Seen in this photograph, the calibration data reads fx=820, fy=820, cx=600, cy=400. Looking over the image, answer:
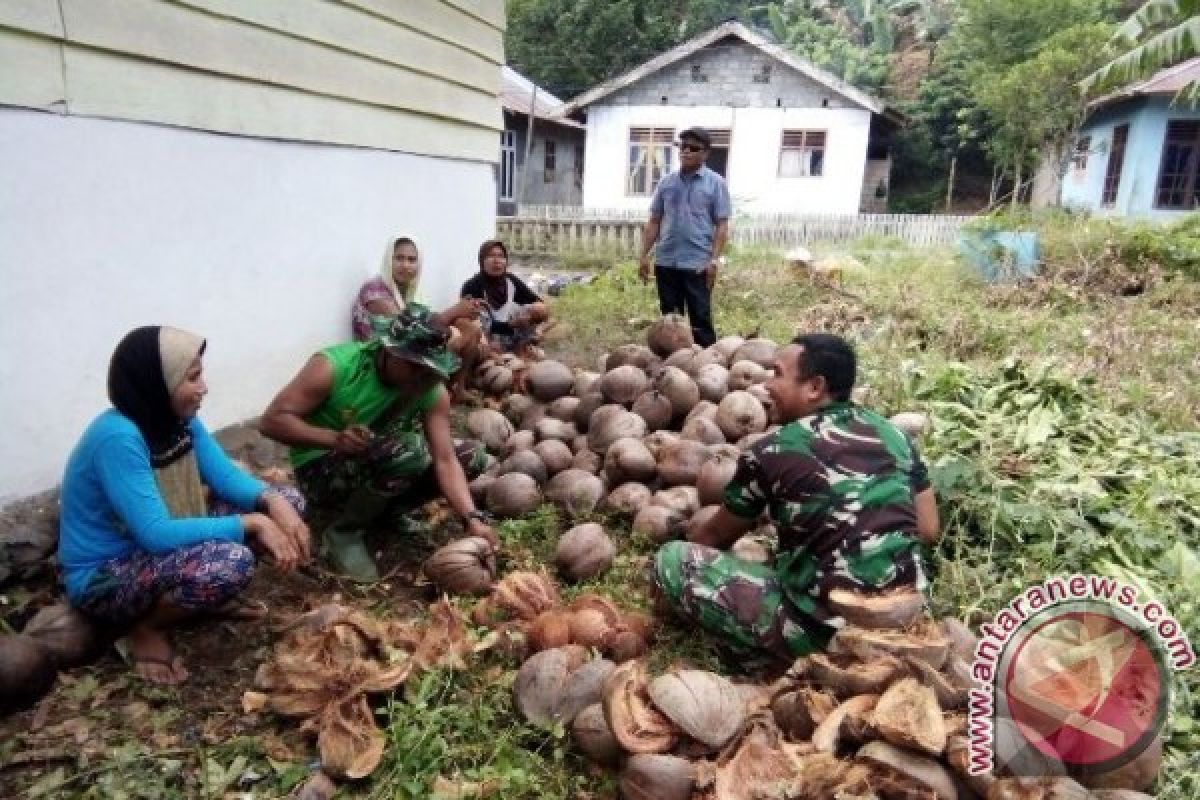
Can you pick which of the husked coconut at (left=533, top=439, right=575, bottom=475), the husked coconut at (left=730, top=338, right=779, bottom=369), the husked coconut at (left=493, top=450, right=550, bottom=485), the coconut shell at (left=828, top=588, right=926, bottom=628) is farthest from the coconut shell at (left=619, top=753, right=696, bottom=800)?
the husked coconut at (left=730, top=338, right=779, bottom=369)

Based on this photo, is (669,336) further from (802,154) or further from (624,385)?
(802,154)

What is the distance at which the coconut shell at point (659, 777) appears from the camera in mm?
2297

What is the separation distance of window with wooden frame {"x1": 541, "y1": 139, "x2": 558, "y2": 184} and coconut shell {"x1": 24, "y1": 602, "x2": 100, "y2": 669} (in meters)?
23.9

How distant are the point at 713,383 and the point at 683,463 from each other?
96 cm

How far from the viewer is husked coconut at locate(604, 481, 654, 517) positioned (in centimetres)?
430

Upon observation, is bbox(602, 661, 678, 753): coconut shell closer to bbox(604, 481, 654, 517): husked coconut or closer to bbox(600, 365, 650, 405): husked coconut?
bbox(604, 481, 654, 517): husked coconut

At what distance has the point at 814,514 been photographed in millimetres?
2834

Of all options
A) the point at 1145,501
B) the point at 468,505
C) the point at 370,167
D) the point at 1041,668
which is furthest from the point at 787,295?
the point at 1041,668

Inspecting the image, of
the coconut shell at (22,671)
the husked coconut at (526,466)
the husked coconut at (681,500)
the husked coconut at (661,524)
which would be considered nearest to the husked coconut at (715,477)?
the husked coconut at (681,500)

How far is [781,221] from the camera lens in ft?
59.4

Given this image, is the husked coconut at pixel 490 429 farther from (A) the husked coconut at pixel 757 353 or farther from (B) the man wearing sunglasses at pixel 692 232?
(B) the man wearing sunglasses at pixel 692 232

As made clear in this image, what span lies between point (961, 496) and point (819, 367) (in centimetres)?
143

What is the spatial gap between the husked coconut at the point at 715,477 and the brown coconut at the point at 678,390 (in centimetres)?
94

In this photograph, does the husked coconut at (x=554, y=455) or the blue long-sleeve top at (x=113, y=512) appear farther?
the husked coconut at (x=554, y=455)
